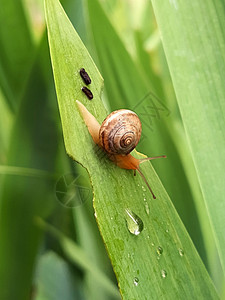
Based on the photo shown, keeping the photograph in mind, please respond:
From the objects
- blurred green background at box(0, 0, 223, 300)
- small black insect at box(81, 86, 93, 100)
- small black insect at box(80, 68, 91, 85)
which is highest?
small black insect at box(80, 68, 91, 85)

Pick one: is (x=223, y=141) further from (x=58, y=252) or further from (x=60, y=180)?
(x=58, y=252)

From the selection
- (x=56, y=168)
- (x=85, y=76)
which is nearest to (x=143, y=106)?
(x=56, y=168)

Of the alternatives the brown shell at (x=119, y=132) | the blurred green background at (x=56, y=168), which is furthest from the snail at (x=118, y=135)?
the blurred green background at (x=56, y=168)

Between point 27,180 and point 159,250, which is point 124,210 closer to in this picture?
point 159,250

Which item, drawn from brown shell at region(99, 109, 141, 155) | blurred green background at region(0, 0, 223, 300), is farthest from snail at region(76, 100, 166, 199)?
blurred green background at region(0, 0, 223, 300)

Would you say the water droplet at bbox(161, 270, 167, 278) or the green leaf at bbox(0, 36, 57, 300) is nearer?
the water droplet at bbox(161, 270, 167, 278)

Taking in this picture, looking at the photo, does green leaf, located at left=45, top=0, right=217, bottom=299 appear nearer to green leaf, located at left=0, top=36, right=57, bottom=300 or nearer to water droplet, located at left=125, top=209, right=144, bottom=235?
water droplet, located at left=125, top=209, right=144, bottom=235
